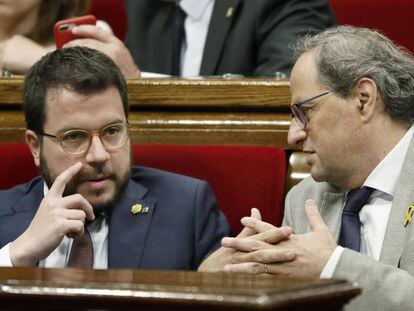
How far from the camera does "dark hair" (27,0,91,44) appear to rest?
1.83m

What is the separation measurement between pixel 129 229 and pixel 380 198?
0.33 m

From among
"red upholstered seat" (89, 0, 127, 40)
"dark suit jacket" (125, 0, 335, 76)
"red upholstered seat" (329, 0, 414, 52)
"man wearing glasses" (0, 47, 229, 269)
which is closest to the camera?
"man wearing glasses" (0, 47, 229, 269)

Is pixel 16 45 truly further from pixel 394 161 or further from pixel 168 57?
pixel 394 161

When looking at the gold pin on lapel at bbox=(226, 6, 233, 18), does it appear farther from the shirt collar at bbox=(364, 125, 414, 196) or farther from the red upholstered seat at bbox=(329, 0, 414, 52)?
the shirt collar at bbox=(364, 125, 414, 196)

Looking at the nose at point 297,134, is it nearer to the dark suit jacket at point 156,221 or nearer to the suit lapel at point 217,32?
the dark suit jacket at point 156,221

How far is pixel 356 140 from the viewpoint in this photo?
1.30 metres

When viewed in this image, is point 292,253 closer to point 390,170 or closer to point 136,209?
point 390,170

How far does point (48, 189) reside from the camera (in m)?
1.45

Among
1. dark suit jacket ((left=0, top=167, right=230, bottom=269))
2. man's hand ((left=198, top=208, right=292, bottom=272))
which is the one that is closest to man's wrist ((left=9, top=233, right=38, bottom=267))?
dark suit jacket ((left=0, top=167, right=230, bottom=269))

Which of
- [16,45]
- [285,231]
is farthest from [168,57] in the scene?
[285,231]

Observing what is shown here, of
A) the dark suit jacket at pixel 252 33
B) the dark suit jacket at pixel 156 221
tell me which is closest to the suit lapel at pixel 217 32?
the dark suit jacket at pixel 252 33

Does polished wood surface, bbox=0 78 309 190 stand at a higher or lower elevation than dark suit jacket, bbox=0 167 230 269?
higher

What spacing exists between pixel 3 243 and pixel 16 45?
0.46 meters

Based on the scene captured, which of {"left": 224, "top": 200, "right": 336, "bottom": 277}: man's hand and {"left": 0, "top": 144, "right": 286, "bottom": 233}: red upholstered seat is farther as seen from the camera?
{"left": 0, "top": 144, "right": 286, "bottom": 233}: red upholstered seat
